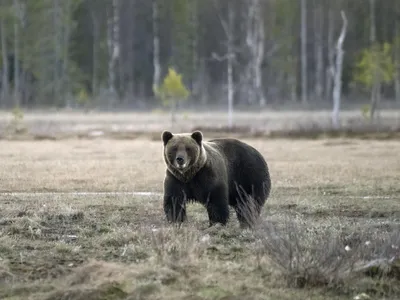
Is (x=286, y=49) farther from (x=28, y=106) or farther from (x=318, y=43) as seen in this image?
(x=28, y=106)

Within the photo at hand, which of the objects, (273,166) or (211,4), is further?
(211,4)

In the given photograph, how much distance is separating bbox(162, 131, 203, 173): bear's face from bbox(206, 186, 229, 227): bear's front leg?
24.1 inches

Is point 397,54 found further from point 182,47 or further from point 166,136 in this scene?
point 166,136

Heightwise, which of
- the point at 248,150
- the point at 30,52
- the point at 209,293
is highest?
the point at 30,52

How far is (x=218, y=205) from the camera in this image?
1181 cm

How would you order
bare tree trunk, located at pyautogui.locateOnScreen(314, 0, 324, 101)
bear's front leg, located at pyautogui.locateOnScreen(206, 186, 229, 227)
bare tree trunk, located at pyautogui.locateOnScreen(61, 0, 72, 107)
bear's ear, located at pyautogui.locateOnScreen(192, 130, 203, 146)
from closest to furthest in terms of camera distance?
bear's ear, located at pyautogui.locateOnScreen(192, 130, 203, 146) → bear's front leg, located at pyautogui.locateOnScreen(206, 186, 229, 227) → bare tree trunk, located at pyautogui.locateOnScreen(314, 0, 324, 101) → bare tree trunk, located at pyautogui.locateOnScreen(61, 0, 72, 107)

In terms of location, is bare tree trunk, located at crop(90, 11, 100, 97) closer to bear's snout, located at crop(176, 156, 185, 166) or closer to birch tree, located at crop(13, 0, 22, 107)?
birch tree, located at crop(13, 0, 22, 107)

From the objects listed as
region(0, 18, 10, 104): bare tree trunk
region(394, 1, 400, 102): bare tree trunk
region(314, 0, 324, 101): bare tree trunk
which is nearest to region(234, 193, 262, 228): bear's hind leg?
region(394, 1, 400, 102): bare tree trunk

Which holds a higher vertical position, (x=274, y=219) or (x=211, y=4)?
(x=211, y=4)

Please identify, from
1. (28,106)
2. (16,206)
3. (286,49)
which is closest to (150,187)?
(16,206)

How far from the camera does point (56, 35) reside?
233 feet

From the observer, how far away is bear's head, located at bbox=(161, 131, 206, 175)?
11367 mm

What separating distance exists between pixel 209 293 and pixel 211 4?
216ft

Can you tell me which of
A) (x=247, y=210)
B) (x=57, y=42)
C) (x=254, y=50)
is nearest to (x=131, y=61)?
(x=57, y=42)
